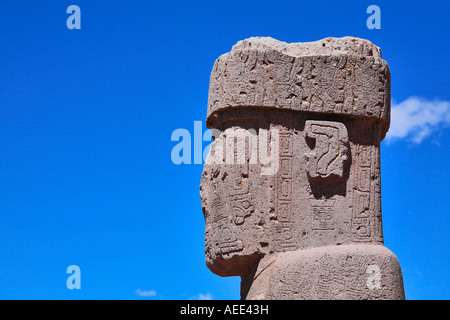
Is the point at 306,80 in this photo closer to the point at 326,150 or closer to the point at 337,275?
the point at 326,150

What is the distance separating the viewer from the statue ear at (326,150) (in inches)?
339

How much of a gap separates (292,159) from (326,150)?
1.15ft

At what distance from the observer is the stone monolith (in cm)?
851

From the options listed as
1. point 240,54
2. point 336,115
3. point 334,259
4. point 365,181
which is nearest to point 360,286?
point 334,259

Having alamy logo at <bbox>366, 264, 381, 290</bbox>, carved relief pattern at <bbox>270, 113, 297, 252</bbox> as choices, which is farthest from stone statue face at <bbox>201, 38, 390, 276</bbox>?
alamy logo at <bbox>366, 264, 381, 290</bbox>

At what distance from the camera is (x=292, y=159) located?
8680 mm

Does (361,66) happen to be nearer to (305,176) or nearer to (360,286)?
(305,176)

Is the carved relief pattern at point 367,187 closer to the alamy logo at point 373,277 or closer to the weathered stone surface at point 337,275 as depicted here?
the weathered stone surface at point 337,275

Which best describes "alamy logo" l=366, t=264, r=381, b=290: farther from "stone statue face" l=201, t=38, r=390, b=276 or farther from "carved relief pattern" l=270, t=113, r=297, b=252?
"carved relief pattern" l=270, t=113, r=297, b=252

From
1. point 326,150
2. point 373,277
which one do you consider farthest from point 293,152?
point 373,277

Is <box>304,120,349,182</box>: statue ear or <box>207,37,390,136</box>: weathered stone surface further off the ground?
<box>207,37,390,136</box>: weathered stone surface

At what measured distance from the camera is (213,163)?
8.94 metres

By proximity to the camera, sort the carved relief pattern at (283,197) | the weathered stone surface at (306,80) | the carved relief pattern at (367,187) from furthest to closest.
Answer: the weathered stone surface at (306,80) < the carved relief pattern at (367,187) < the carved relief pattern at (283,197)

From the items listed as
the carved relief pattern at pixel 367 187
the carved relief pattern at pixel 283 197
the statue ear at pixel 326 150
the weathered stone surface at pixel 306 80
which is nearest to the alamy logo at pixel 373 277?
the carved relief pattern at pixel 367 187
